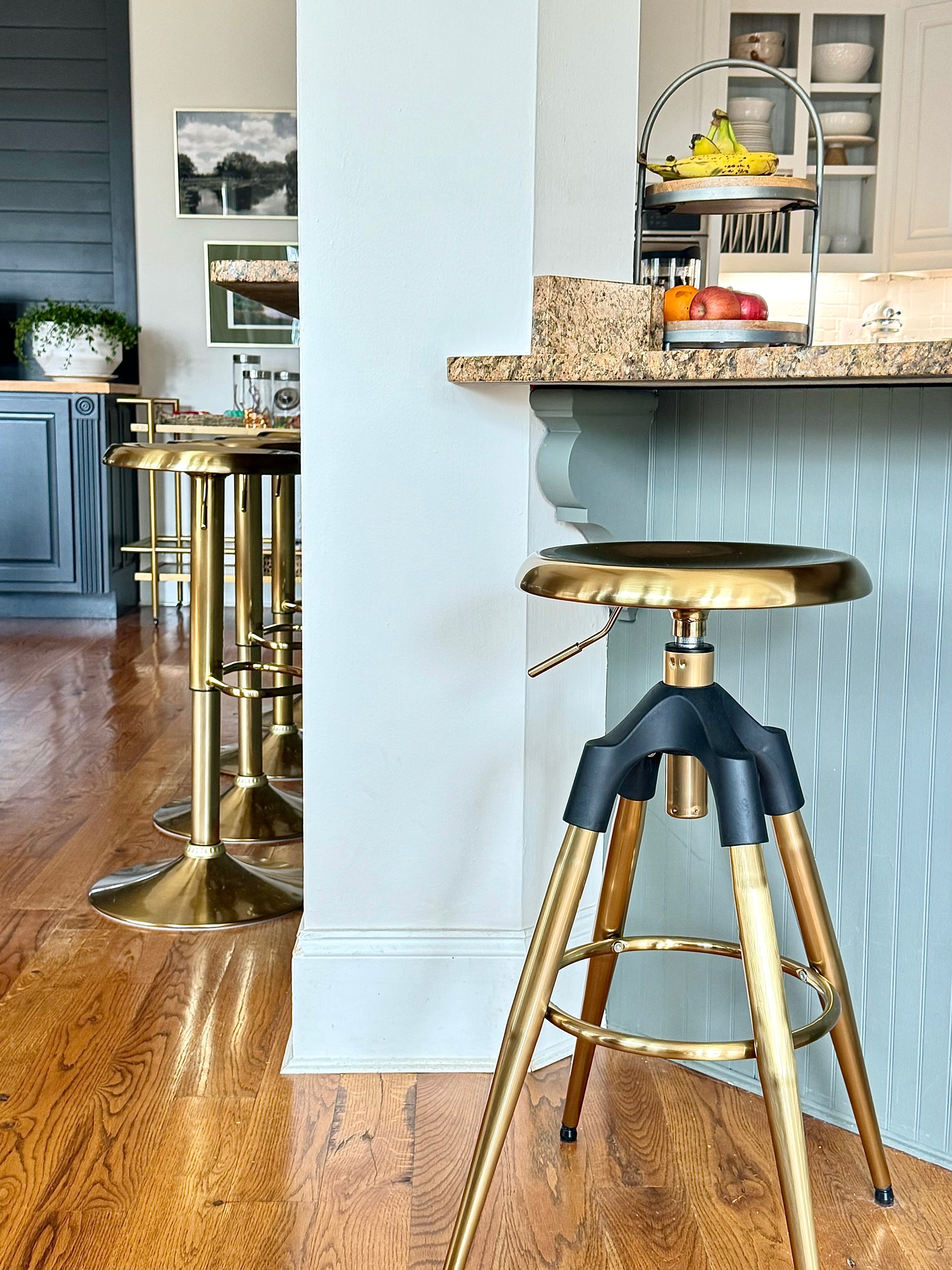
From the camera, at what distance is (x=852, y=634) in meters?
1.58

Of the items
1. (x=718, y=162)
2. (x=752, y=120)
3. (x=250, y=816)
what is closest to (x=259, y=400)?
(x=752, y=120)

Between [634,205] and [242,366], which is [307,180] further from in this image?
[242,366]

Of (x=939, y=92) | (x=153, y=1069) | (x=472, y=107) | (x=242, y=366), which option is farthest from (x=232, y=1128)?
(x=242, y=366)

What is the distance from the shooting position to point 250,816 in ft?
9.23

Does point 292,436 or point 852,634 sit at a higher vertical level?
point 292,436

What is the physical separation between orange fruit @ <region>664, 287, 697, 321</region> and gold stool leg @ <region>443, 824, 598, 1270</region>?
2.56 ft

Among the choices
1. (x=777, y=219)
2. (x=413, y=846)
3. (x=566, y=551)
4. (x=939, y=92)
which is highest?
(x=939, y=92)

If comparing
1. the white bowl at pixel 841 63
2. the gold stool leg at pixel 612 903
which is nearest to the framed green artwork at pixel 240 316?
the white bowl at pixel 841 63

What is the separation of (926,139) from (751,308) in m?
3.29

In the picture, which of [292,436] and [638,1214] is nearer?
[638,1214]

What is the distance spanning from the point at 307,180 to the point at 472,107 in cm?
23

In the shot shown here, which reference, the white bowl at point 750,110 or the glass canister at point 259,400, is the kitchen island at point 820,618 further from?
the glass canister at point 259,400

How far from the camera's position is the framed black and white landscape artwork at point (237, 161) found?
18.4 ft

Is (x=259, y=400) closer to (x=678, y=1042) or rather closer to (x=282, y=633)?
(x=282, y=633)
